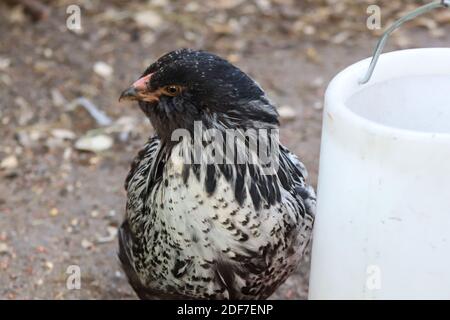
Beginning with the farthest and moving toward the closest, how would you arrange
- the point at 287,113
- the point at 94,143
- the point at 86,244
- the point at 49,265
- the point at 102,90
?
the point at 102,90, the point at 287,113, the point at 94,143, the point at 86,244, the point at 49,265

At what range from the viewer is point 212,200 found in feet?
7.97

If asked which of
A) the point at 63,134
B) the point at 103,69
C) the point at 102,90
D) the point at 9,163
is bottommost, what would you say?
the point at 9,163

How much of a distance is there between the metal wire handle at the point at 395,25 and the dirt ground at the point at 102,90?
140 cm

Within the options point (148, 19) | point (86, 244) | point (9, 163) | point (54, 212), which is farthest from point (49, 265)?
point (148, 19)

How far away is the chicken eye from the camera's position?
2367 mm

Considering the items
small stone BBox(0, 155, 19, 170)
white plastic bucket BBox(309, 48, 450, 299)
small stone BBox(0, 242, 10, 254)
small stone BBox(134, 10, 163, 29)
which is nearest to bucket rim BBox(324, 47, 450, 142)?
white plastic bucket BBox(309, 48, 450, 299)

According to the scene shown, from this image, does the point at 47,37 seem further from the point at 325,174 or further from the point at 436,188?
the point at 436,188

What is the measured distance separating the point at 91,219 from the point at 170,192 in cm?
124

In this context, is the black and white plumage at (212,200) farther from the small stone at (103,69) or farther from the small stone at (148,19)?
the small stone at (148,19)

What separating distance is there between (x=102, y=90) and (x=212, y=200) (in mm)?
2209

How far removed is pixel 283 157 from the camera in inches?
104

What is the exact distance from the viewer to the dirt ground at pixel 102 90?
11.3ft

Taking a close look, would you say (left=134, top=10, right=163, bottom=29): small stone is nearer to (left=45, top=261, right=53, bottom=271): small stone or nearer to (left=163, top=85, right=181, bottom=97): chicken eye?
(left=45, top=261, right=53, bottom=271): small stone

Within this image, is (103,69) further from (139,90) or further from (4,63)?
(139,90)
